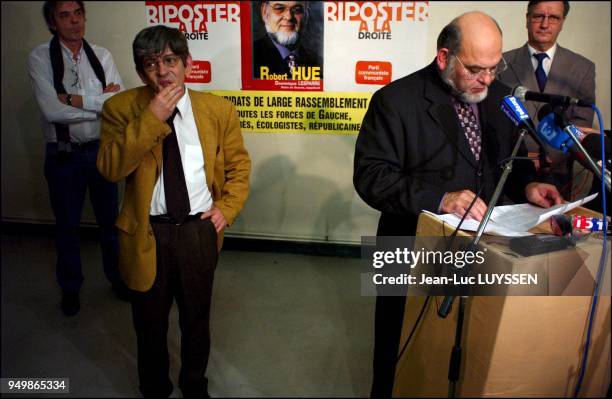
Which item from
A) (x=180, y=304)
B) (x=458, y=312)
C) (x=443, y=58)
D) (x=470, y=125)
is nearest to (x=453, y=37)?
(x=443, y=58)

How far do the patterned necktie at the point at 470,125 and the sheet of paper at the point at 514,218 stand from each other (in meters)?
0.30

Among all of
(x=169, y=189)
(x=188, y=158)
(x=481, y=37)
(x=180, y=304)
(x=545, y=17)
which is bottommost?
(x=180, y=304)

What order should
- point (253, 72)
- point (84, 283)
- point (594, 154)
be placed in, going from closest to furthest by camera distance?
point (594, 154)
point (253, 72)
point (84, 283)

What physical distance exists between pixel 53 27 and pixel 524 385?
253 cm

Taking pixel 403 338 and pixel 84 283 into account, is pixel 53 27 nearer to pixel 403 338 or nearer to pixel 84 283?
pixel 84 283

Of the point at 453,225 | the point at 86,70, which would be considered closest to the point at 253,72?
the point at 86,70

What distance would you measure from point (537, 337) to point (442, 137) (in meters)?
0.75

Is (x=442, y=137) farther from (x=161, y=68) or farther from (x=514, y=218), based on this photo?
(x=161, y=68)

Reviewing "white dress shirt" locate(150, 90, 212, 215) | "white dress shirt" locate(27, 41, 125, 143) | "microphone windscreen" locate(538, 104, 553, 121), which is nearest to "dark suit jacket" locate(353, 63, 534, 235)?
"microphone windscreen" locate(538, 104, 553, 121)

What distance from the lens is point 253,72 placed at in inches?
116

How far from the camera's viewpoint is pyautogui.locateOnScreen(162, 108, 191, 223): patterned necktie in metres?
1.76

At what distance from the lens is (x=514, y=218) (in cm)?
136

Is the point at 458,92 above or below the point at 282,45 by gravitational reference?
below

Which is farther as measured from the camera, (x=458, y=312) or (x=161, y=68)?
(x=161, y=68)
